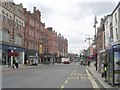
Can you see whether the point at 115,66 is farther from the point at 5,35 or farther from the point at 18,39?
the point at 18,39

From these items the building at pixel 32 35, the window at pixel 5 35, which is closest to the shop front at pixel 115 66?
the window at pixel 5 35

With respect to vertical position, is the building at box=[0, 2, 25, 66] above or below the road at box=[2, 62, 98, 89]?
above

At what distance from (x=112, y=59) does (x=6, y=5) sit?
46.7 m

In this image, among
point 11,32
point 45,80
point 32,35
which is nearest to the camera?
point 45,80

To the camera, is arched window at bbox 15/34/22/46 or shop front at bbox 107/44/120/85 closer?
shop front at bbox 107/44/120/85

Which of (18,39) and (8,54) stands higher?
(18,39)

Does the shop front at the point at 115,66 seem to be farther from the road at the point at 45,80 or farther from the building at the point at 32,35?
the building at the point at 32,35

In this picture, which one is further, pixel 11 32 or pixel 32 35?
pixel 32 35

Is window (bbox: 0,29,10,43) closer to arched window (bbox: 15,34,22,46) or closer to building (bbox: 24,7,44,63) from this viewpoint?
arched window (bbox: 15,34,22,46)

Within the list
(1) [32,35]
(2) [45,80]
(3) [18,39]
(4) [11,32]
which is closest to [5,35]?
(4) [11,32]

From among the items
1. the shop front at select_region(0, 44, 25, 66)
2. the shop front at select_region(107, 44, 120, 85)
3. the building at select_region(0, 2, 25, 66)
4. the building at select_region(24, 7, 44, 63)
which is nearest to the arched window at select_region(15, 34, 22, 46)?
the building at select_region(0, 2, 25, 66)

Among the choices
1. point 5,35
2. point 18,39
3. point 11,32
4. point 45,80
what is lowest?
point 45,80

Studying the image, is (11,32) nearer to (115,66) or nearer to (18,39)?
(18,39)

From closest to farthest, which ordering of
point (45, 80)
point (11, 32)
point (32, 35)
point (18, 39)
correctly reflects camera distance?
point (45, 80) → point (11, 32) → point (18, 39) → point (32, 35)
